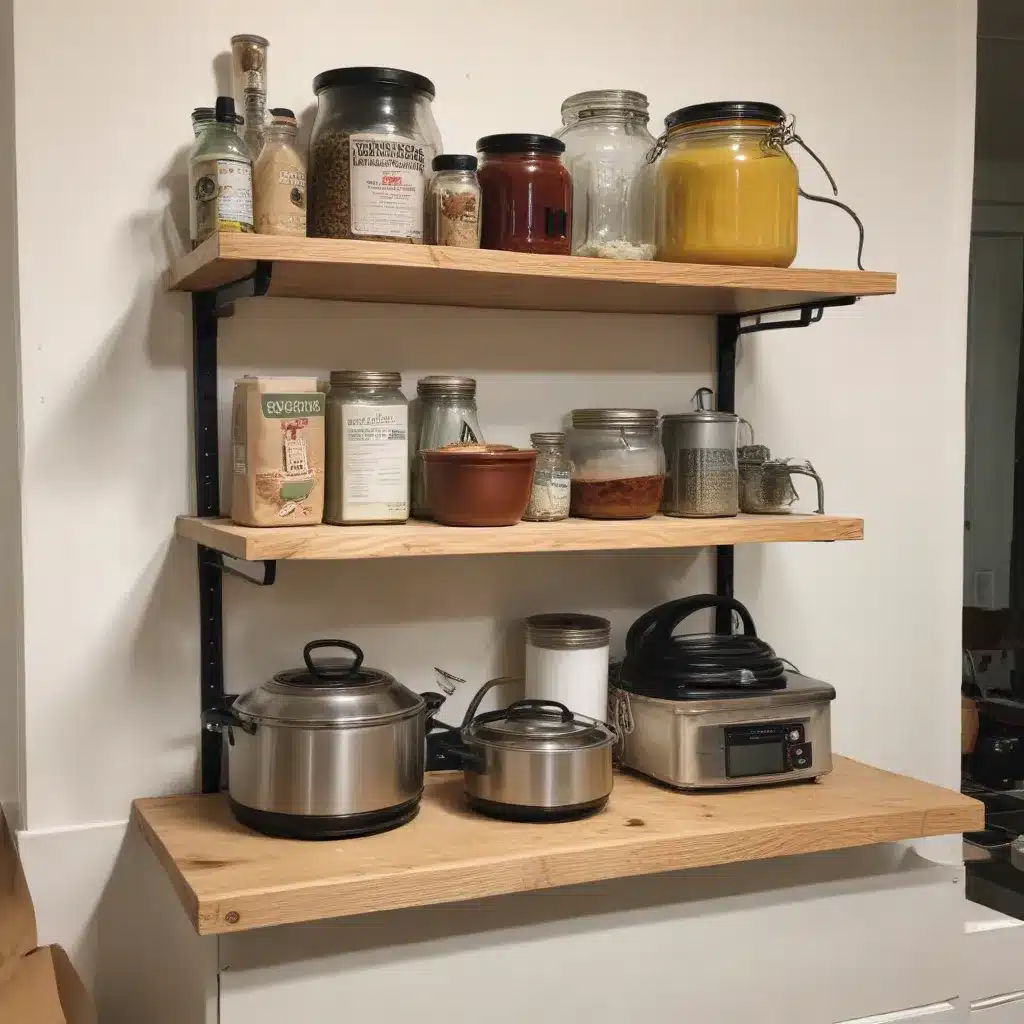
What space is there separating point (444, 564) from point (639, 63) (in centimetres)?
87

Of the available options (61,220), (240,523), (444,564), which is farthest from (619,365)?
(61,220)

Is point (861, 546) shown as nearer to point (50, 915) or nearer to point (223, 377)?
point (223, 377)

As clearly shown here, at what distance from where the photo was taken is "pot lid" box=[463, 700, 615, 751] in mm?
1583

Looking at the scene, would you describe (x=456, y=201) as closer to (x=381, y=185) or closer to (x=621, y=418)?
(x=381, y=185)

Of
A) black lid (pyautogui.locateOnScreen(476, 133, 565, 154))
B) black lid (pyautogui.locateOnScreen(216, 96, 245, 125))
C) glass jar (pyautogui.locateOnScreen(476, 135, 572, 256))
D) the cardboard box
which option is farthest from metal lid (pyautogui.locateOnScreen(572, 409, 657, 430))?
the cardboard box

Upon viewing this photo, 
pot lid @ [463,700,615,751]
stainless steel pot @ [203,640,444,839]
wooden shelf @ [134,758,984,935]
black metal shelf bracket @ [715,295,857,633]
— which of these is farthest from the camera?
black metal shelf bracket @ [715,295,857,633]

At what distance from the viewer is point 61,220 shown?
1603 millimetres

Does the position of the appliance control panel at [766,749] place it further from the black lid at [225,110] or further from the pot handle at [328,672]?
the black lid at [225,110]

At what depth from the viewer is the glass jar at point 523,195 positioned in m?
1.60

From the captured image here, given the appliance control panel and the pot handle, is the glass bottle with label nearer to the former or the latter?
the pot handle

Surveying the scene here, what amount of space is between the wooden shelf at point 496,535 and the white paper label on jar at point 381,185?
0.38 m

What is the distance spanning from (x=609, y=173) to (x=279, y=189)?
480 mm

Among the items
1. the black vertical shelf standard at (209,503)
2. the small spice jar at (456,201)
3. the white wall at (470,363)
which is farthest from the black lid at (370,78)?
the black vertical shelf standard at (209,503)

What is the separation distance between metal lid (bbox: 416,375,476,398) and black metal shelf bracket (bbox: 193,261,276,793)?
292 millimetres
